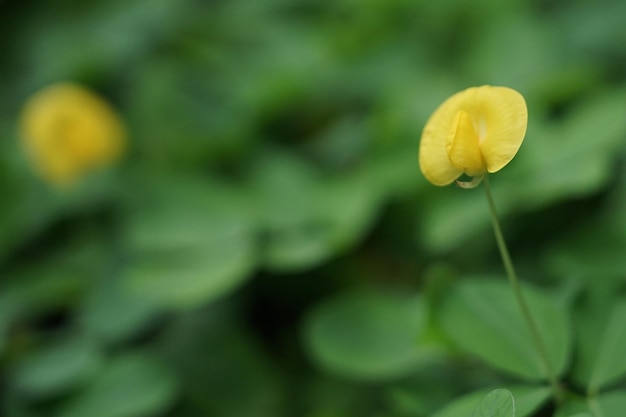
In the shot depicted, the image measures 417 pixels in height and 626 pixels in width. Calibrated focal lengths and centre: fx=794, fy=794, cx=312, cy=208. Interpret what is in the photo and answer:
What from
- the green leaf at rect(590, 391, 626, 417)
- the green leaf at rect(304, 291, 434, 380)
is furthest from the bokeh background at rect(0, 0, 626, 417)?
the green leaf at rect(590, 391, 626, 417)

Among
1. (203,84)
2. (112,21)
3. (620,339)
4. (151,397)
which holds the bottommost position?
(620,339)

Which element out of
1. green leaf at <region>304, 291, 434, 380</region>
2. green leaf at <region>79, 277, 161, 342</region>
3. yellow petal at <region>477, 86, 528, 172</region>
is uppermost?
green leaf at <region>79, 277, 161, 342</region>

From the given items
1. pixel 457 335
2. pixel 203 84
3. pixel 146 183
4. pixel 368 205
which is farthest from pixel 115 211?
pixel 457 335

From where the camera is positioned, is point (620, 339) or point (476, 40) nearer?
point (620, 339)

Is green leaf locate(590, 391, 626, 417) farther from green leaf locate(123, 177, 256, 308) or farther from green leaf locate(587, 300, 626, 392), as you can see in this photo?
green leaf locate(123, 177, 256, 308)

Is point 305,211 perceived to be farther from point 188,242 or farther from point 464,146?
point 464,146

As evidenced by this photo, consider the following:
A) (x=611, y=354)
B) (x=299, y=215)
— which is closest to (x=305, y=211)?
(x=299, y=215)

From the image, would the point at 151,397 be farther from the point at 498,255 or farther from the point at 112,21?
the point at 112,21
